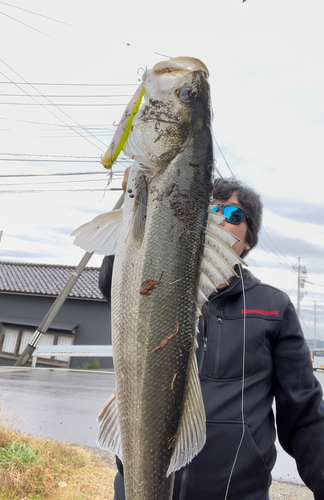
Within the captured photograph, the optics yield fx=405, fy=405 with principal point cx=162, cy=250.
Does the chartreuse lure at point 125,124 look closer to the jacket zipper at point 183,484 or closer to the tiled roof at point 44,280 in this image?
the jacket zipper at point 183,484

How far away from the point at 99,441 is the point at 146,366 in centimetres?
40

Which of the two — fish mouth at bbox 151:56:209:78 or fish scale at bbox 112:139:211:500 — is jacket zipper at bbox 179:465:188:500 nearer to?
fish scale at bbox 112:139:211:500

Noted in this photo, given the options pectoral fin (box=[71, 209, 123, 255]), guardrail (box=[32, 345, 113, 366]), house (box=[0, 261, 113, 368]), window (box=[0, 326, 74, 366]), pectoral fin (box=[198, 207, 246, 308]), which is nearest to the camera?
pectoral fin (box=[198, 207, 246, 308])

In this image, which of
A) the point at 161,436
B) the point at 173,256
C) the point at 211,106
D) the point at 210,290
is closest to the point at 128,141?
the point at 211,106

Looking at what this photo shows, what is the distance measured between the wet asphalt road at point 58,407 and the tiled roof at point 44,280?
893cm

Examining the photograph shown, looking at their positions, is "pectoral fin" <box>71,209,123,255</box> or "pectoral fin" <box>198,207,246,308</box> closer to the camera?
"pectoral fin" <box>198,207,246,308</box>

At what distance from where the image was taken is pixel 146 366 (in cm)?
153

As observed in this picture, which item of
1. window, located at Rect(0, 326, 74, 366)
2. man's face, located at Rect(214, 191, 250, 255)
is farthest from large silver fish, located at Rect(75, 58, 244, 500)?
window, located at Rect(0, 326, 74, 366)

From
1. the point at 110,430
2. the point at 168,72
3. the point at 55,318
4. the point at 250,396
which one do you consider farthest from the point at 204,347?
the point at 55,318

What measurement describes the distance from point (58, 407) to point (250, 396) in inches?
318

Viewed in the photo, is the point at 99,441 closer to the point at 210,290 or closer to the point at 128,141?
the point at 210,290

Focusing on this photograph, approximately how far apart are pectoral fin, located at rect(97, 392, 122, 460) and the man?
1.28ft

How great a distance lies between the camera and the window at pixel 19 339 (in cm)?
2222

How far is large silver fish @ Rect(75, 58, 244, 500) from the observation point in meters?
1.53
